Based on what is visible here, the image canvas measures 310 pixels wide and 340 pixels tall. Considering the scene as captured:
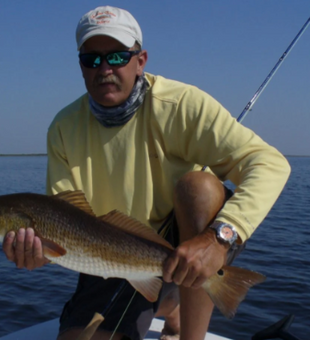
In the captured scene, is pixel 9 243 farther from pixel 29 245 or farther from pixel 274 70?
pixel 274 70

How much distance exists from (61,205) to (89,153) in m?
0.81

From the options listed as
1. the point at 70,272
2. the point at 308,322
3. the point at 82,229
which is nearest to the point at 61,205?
the point at 82,229

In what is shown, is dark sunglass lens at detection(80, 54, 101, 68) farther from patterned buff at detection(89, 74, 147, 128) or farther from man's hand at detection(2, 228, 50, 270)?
man's hand at detection(2, 228, 50, 270)

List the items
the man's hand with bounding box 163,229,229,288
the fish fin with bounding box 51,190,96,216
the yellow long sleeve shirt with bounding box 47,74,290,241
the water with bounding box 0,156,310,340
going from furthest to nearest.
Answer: the water with bounding box 0,156,310,340
the yellow long sleeve shirt with bounding box 47,74,290,241
the fish fin with bounding box 51,190,96,216
the man's hand with bounding box 163,229,229,288

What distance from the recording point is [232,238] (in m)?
2.85

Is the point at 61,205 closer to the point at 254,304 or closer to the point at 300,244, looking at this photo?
the point at 254,304

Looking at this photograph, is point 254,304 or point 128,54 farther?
point 254,304

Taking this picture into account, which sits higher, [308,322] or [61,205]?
[61,205]

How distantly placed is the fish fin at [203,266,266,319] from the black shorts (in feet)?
1.94

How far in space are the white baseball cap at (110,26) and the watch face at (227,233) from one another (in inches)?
60.8

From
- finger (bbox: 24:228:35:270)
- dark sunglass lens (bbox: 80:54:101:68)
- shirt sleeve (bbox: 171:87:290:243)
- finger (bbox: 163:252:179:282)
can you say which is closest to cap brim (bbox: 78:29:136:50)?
dark sunglass lens (bbox: 80:54:101:68)

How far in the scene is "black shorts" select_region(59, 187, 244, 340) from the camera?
355 cm

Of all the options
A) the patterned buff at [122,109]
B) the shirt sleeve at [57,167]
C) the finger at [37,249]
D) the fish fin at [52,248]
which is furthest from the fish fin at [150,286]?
the patterned buff at [122,109]

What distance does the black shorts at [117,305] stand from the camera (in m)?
3.55
